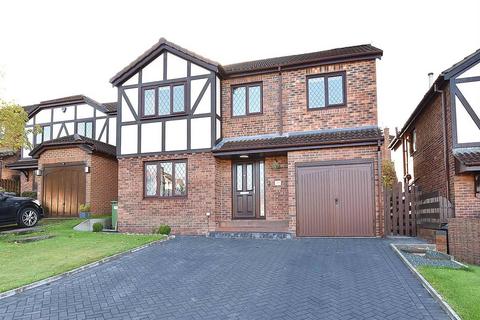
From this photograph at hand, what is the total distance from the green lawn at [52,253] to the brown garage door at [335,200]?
486cm

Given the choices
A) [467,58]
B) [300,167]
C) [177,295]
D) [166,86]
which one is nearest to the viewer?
[177,295]

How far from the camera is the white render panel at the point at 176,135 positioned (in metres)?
12.9

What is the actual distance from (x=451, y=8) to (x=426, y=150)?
5.04 metres

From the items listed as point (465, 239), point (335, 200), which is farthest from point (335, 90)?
point (465, 239)

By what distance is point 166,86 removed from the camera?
1336 centimetres

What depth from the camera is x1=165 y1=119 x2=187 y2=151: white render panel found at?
12.9m

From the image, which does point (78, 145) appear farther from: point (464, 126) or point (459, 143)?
point (464, 126)

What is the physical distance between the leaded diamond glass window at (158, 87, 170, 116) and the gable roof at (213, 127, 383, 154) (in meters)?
2.47

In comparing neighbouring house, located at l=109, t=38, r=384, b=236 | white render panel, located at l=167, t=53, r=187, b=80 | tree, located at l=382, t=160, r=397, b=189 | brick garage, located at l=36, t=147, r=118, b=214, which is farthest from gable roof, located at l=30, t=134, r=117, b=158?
tree, located at l=382, t=160, r=397, b=189

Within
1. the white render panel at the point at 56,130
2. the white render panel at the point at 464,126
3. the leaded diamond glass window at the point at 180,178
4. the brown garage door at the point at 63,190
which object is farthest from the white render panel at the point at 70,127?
the white render panel at the point at 464,126

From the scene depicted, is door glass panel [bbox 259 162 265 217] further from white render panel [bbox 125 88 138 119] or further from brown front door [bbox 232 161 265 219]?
white render panel [bbox 125 88 138 119]

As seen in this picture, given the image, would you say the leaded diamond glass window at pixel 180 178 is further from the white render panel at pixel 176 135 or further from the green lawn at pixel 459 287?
the green lawn at pixel 459 287

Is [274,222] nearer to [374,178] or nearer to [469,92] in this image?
[374,178]

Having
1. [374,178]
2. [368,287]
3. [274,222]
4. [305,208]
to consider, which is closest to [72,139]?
[274,222]
